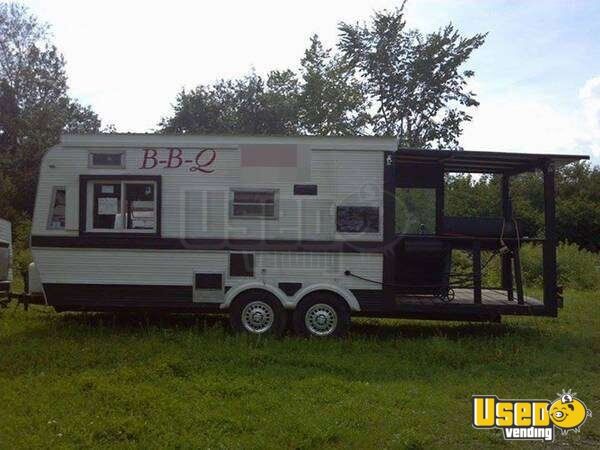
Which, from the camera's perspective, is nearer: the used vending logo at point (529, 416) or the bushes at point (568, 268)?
the used vending logo at point (529, 416)

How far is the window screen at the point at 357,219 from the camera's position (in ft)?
27.9

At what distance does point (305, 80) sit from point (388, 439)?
97.4 feet

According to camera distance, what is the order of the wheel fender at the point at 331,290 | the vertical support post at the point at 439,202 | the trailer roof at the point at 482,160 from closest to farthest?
the wheel fender at the point at 331,290
the trailer roof at the point at 482,160
the vertical support post at the point at 439,202

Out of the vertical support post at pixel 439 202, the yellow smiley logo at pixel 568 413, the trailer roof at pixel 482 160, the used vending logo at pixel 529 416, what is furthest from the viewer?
the vertical support post at pixel 439 202

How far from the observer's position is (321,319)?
8.46 meters

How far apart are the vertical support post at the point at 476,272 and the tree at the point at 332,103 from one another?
22.8 m

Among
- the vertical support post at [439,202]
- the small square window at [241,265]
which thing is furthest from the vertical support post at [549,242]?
the small square window at [241,265]

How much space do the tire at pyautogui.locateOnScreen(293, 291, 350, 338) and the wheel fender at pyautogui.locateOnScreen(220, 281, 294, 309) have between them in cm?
20

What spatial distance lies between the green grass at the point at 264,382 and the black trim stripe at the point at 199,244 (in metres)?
1.20

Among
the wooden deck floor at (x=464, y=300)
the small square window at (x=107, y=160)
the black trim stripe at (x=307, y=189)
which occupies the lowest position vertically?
the wooden deck floor at (x=464, y=300)

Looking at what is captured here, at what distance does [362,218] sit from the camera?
8.52 m

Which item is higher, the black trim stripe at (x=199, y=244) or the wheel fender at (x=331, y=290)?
the black trim stripe at (x=199, y=244)

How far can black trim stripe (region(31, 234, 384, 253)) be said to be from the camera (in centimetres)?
844

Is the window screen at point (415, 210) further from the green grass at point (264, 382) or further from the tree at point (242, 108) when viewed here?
the tree at point (242, 108)
